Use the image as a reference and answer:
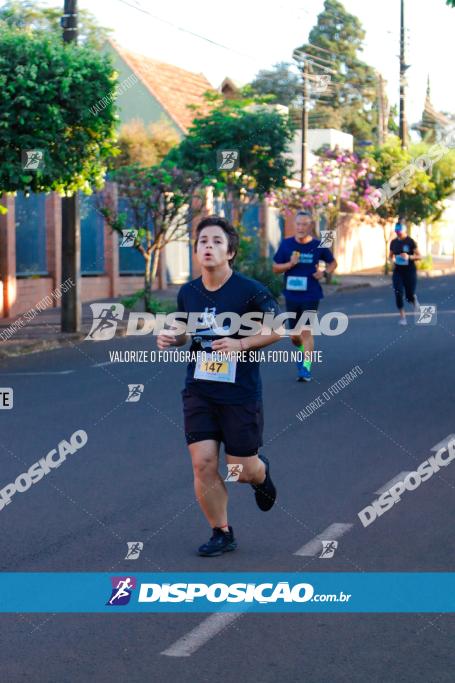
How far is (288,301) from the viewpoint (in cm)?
1506

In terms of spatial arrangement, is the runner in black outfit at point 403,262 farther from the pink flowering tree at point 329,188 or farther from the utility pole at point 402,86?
the utility pole at point 402,86

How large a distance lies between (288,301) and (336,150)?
3023 cm

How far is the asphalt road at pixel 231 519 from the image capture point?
210 inches

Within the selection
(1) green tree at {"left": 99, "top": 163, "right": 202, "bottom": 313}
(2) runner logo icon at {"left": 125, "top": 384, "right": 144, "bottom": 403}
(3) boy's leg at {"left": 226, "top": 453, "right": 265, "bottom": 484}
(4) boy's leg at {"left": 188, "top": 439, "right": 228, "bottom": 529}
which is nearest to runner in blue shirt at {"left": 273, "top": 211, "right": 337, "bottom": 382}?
(2) runner logo icon at {"left": 125, "top": 384, "right": 144, "bottom": 403}

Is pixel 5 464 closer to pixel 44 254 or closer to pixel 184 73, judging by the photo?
pixel 44 254

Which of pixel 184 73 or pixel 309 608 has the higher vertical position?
pixel 184 73

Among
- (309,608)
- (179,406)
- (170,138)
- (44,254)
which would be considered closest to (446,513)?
(309,608)

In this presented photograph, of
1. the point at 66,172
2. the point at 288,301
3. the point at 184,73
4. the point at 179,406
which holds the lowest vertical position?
the point at 179,406

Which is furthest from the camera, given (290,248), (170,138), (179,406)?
(170,138)

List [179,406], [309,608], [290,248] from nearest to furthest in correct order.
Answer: [309,608] → [179,406] → [290,248]

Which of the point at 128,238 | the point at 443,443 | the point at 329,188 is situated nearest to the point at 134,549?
the point at 443,443

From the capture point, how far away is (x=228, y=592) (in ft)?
20.8

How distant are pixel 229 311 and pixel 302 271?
26.1 feet
